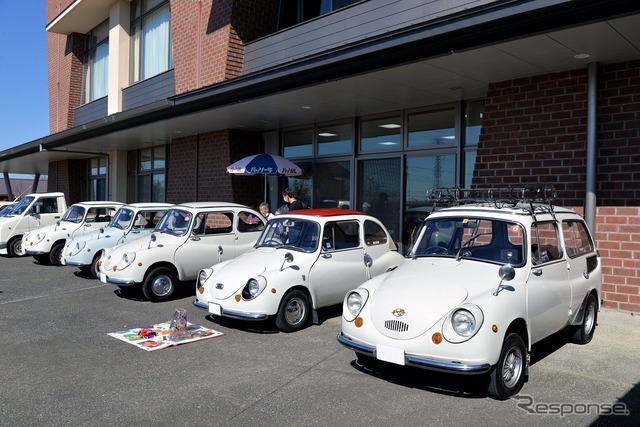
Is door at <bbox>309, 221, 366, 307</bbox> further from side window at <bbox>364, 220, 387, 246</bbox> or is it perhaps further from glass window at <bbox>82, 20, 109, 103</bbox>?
glass window at <bbox>82, 20, 109, 103</bbox>

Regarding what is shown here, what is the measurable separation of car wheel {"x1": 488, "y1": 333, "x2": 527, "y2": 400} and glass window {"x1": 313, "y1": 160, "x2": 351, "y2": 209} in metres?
8.24

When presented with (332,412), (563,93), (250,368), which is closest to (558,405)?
(332,412)

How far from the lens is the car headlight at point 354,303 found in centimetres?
507

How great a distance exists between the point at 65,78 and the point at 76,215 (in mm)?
13748

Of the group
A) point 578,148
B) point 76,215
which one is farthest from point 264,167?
point 578,148

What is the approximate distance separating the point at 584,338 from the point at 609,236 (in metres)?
2.28

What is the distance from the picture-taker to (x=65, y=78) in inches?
955

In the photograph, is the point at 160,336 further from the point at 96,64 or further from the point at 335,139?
the point at 96,64

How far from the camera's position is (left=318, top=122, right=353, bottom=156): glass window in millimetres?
12906

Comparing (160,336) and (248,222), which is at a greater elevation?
(248,222)

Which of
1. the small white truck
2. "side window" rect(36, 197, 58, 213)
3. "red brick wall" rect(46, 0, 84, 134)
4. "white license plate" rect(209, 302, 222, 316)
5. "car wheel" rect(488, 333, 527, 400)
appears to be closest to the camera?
"car wheel" rect(488, 333, 527, 400)

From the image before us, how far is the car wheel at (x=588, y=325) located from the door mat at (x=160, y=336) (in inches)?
170

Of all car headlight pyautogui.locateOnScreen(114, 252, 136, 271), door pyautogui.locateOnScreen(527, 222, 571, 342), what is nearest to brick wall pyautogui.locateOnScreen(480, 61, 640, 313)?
door pyautogui.locateOnScreen(527, 222, 571, 342)

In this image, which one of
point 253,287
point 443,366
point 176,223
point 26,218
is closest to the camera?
point 443,366
